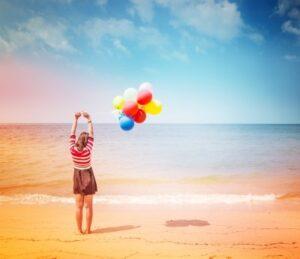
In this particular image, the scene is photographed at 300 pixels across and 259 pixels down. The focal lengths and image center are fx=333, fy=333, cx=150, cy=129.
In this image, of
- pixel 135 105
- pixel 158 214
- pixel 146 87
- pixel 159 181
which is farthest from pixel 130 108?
pixel 159 181

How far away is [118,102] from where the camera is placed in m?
6.48

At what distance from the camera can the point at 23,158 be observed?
21375 mm

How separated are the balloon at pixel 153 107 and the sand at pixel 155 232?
228 centimetres

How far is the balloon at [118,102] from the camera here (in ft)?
21.1

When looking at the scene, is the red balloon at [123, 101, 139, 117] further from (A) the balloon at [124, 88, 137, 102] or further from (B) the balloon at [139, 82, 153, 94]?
(B) the balloon at [139, 82, 153, 94]

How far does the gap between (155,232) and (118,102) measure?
2559 millimetres

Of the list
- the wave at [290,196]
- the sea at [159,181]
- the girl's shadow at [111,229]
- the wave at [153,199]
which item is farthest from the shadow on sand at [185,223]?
the wave at [290,196]

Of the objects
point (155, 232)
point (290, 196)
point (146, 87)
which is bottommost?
point (155, 232)

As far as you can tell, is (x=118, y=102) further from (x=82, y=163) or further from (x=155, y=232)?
(x=155, y=232)

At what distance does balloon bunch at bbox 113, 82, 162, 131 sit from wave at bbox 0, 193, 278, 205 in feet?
13.4

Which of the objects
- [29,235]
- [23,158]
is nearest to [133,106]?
[29,235]

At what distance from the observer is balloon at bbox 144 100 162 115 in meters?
6.42

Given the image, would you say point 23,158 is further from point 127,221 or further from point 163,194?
point 127,221

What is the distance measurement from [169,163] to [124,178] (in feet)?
18.5
